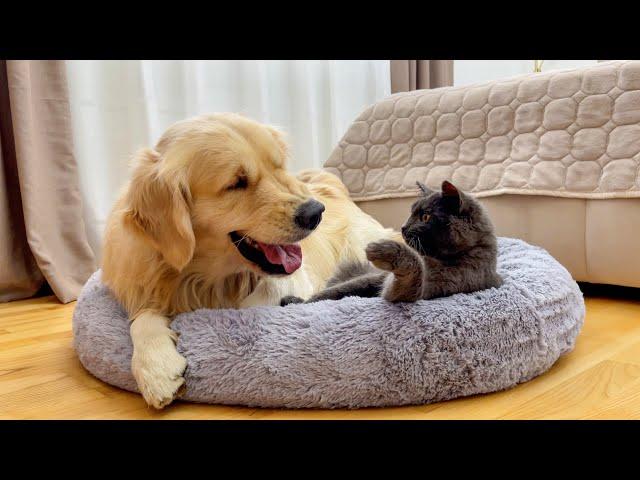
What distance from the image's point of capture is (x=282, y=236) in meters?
1.36

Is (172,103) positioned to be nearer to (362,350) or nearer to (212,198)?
(212,198)

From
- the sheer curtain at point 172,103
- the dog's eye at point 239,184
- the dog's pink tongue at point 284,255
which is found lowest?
the dog's pink tongue at point 284,255

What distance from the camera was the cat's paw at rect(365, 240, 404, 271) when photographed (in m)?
1.19

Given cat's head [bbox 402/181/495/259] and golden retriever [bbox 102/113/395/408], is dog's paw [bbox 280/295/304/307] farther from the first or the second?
cat's head [bbox 402/181/495/259]

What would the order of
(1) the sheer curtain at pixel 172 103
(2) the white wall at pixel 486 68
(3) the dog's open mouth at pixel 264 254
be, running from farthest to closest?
(2) the white wall at pixel 486 68 < (1) the sheer curtain at pixel 172 103 < (3) the dog's open mouth at pixel 264 254

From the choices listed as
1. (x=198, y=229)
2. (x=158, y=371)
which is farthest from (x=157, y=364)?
(x=198, y=229)

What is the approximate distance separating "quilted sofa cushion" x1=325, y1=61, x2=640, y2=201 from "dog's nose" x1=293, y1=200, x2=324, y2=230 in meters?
1.10

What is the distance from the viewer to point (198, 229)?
1416mm

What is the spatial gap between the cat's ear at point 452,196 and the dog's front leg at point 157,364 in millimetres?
754

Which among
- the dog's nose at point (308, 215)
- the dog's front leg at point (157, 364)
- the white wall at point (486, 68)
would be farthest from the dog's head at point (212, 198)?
the white wall at point (486, 68)

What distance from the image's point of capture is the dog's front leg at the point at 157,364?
1212mm

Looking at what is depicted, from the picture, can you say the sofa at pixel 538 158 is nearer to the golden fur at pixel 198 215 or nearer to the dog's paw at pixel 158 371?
the golden fur at pixel 198 215
